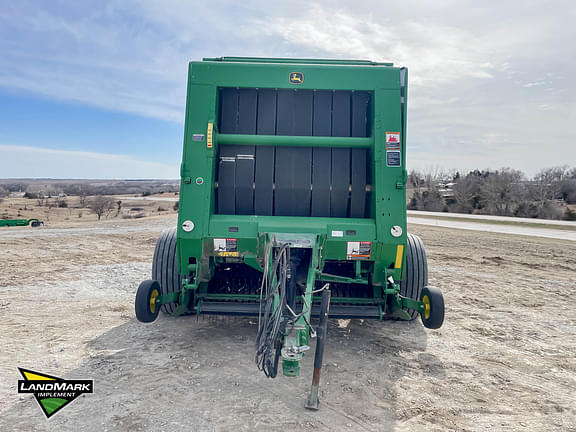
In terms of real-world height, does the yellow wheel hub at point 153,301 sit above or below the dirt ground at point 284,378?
above

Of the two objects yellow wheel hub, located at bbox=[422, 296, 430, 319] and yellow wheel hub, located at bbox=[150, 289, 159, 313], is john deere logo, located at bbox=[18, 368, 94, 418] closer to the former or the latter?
yellow wheel hub, located at bbox=[150, 289, 159, 313]

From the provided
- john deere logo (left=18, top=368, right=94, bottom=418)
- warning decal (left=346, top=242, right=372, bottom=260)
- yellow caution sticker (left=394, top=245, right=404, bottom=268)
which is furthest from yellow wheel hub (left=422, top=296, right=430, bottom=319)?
john deere logo (left=18, top=368, right=94, bottom=418)

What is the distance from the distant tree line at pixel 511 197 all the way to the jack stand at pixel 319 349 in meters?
32.1

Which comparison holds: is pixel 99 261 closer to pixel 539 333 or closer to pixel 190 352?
pixel 190 352

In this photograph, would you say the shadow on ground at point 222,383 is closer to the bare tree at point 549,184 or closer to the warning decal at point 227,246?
the warning decal at point 227,246

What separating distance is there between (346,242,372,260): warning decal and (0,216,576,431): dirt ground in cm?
106

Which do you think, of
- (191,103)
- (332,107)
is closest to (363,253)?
(332,107)

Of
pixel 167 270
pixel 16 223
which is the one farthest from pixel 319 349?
pixel 16 223

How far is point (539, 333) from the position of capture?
526 centimetres

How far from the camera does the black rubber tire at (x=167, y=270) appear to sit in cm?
511

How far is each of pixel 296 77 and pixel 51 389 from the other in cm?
380

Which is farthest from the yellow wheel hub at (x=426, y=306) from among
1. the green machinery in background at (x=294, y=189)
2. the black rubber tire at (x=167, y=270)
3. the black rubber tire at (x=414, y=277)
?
the black rubber tire at (x=167, y=270)

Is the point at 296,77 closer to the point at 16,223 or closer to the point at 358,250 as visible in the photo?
the point at 358,250

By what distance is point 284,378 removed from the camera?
381 centimetres
